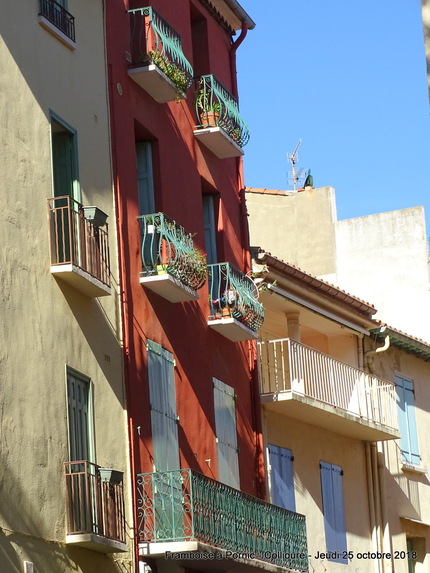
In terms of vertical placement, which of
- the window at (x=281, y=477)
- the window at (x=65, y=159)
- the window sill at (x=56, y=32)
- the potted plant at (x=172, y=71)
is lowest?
the window at (x=281, y=477)

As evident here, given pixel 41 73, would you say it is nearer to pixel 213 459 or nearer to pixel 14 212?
pixel 14 212

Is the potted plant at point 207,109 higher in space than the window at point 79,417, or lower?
higher

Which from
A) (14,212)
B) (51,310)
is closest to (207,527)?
(51,310)

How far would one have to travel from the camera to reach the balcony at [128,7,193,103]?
66.6 feet

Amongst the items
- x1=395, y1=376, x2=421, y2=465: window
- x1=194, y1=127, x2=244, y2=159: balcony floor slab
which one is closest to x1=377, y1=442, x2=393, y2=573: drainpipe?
x1=395, y1=376, x2=421, y2=465: window

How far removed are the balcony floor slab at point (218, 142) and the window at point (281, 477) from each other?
15.8ft

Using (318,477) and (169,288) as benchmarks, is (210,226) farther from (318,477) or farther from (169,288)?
(318,477)

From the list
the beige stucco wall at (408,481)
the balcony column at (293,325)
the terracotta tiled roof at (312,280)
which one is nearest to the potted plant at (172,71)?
the terracotta tiled roof at (312,280)

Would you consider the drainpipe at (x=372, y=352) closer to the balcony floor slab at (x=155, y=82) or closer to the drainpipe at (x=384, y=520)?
the drainpipe at (x=384, y=520)

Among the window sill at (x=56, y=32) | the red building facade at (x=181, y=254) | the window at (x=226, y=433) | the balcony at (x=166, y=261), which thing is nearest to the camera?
the window sill at (x=56, y=32)

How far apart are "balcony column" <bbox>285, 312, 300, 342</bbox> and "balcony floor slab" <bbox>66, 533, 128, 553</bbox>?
8907mm

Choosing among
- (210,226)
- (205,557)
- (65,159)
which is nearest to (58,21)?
(65,159)

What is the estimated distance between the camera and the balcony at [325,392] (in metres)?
24.0

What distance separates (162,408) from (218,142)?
16.6ft
